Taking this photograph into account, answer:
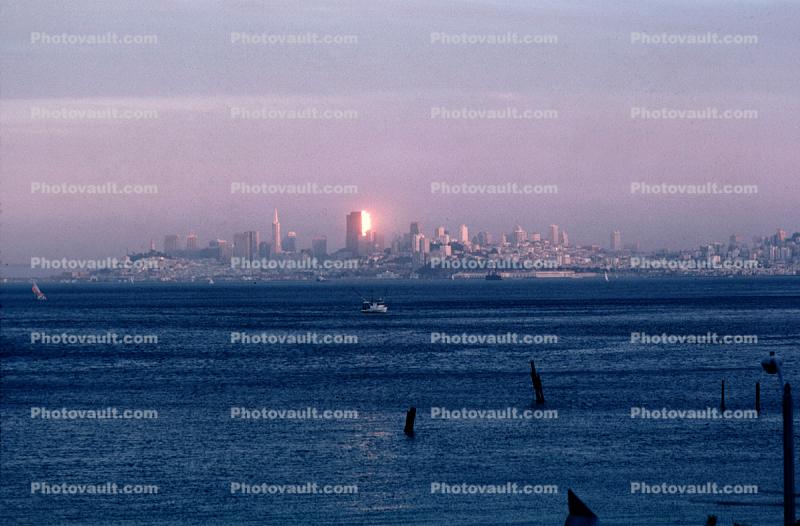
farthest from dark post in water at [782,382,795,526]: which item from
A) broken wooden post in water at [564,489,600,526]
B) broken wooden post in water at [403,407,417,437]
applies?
broken wooden post in water at [403,407,417,437]

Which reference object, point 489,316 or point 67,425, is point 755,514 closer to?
point 67,425

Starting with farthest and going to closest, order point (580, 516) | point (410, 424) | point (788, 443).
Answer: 1. point (410, 424)
2. point (788, 443)
3. point (580, 516)

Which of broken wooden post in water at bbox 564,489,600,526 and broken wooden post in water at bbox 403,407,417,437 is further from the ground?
broken wooden post in water at bbox 564,489,600,526

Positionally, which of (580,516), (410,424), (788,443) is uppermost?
(788,443)

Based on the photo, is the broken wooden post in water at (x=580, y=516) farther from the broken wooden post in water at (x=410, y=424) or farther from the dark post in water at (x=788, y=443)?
the broken wooden post in water at (x=410, y=424)

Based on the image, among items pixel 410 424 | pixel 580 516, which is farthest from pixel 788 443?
pixel 410 424

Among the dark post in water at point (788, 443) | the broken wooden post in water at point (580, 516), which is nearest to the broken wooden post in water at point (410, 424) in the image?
the dark post in water at point (788, 443)

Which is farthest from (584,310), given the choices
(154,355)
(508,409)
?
(508,409)

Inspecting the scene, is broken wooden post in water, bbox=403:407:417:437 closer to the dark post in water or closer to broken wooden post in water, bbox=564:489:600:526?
the dark post in water

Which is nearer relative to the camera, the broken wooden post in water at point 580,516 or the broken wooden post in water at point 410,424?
the broken wooden post in water at point 580,516

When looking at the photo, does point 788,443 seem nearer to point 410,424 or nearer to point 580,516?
point 580,516

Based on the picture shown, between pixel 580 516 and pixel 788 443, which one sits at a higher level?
pixel 788 443

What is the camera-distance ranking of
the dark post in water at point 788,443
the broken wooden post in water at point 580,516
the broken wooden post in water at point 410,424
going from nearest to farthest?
the broken wooden post in water at point 580,516 → the dark post in water at point 788,443 → the broken wooden post in water at point 410,424
